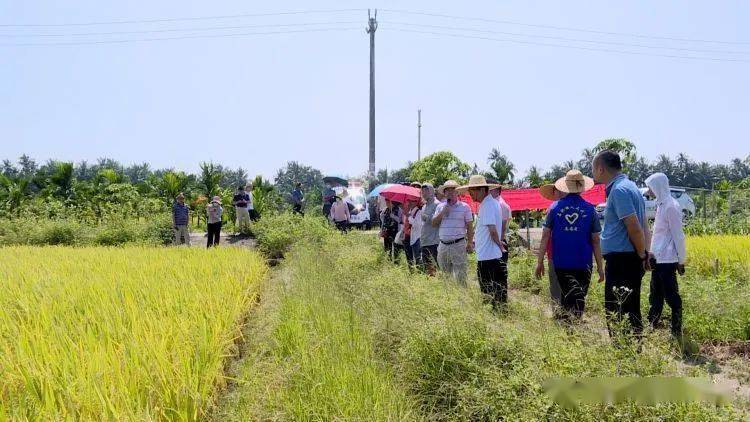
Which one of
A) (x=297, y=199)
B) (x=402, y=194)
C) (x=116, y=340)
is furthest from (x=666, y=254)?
(x=297, y=199)

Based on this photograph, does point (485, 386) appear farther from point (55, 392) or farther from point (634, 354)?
point (55, 392)

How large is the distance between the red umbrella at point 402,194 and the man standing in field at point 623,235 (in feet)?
15.3

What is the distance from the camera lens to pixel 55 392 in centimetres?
296

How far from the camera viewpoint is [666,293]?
15.2 feet

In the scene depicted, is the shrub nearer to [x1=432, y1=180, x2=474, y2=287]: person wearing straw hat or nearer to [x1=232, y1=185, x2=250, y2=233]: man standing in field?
[x1=232, y1=185, x2=250, y2=233]: man standing in field

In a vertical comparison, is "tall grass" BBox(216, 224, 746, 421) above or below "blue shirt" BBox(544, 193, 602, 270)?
below

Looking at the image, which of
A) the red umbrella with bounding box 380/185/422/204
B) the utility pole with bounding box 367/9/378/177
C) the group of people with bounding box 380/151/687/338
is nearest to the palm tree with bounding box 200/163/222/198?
the utility pole with bounding box 367/9/378/177

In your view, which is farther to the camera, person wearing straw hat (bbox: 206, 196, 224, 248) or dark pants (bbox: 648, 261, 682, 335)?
person wearing straw hat (bbox: 206, 196, 224, 248)

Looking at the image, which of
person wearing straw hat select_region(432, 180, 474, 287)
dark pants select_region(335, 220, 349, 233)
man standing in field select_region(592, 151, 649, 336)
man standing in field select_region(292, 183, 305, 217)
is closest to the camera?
man standing in field select_region(592, 151, 649, 336)

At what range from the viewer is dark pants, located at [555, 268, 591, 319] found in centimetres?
442

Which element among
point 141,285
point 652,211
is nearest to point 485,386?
point 141,285

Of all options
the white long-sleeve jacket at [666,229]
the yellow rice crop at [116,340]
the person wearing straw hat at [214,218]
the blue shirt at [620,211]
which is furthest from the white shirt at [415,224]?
the person wearing straw hat at [214,218]

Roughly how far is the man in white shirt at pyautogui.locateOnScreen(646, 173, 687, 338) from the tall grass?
52.1 inches

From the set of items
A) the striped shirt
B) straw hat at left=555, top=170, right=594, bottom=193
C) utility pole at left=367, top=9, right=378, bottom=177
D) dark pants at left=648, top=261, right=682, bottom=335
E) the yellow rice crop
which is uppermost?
utility pole at left=367, top=9, right=378, bottom=177
